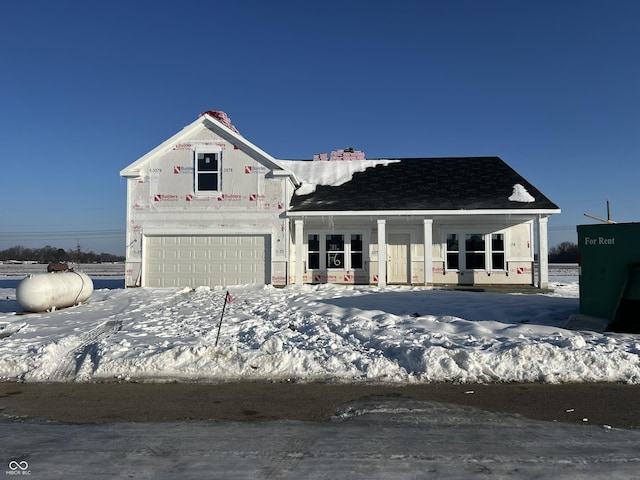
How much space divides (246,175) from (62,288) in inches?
292

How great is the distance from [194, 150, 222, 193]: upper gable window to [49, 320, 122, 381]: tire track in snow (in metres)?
8.60

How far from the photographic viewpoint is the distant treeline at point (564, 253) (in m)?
85.0

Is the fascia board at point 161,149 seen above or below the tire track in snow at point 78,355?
above

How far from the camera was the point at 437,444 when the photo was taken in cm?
456

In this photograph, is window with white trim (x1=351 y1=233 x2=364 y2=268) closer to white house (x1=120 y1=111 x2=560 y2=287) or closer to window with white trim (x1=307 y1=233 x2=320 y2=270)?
white house (x1=120 y1=111 x2=560 y2=287)

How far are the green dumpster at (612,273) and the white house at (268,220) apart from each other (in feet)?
24.7

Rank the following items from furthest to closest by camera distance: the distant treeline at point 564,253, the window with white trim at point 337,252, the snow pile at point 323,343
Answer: the distant treeline at point 564,253 → the window with white trim at point 337,252 → the snow pile at point 323,343

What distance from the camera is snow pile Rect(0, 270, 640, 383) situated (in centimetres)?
739

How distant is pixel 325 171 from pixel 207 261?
6.89 m

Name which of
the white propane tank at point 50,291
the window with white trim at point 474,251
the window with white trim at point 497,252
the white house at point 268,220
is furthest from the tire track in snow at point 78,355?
the window with white trim at point 497,252

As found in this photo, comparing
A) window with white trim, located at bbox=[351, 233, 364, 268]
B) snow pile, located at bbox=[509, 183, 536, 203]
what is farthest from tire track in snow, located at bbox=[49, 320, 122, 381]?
snow pile, located at bbox=[509, 183, 536, 203]

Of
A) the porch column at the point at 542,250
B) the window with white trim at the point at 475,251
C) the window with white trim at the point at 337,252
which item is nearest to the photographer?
the porch column at the point at 542,250

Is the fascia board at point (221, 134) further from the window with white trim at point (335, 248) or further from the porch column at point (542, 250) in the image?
the porch column at point (542, 250)

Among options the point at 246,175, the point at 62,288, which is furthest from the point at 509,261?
the point at 62,288
